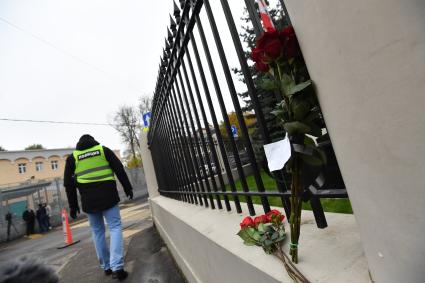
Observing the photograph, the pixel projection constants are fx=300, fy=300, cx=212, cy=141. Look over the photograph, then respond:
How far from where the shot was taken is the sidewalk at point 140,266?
3.64 meters

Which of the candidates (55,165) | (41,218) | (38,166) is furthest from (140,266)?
(55,165)

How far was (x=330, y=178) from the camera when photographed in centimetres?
128

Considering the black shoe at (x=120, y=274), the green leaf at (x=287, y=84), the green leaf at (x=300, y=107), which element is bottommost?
the black shoe at (x=120, y=274)

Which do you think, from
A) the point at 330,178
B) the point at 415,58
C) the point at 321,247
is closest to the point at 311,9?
the point at 415,58

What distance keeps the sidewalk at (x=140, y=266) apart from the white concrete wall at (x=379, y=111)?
2.85 m

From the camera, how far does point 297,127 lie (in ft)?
3.22

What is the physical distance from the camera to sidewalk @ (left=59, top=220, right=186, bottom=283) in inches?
143

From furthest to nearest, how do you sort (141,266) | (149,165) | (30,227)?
(30,227), (149,165), (141,266)

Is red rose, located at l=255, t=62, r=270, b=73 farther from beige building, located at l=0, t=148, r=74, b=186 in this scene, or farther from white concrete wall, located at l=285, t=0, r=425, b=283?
beige building, located at l=0, t=148, r=74, b=186

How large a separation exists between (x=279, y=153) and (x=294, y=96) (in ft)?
0.73

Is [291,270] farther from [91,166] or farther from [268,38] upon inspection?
[91,166]

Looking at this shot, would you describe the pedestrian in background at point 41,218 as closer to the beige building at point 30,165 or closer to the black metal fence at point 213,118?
the black metal fence at point 213,118

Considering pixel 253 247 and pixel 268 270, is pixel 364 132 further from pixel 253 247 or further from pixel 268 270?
pixel 253 247

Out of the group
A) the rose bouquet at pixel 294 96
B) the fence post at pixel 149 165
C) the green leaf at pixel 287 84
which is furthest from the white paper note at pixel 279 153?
the fence post at pixel 149 165
